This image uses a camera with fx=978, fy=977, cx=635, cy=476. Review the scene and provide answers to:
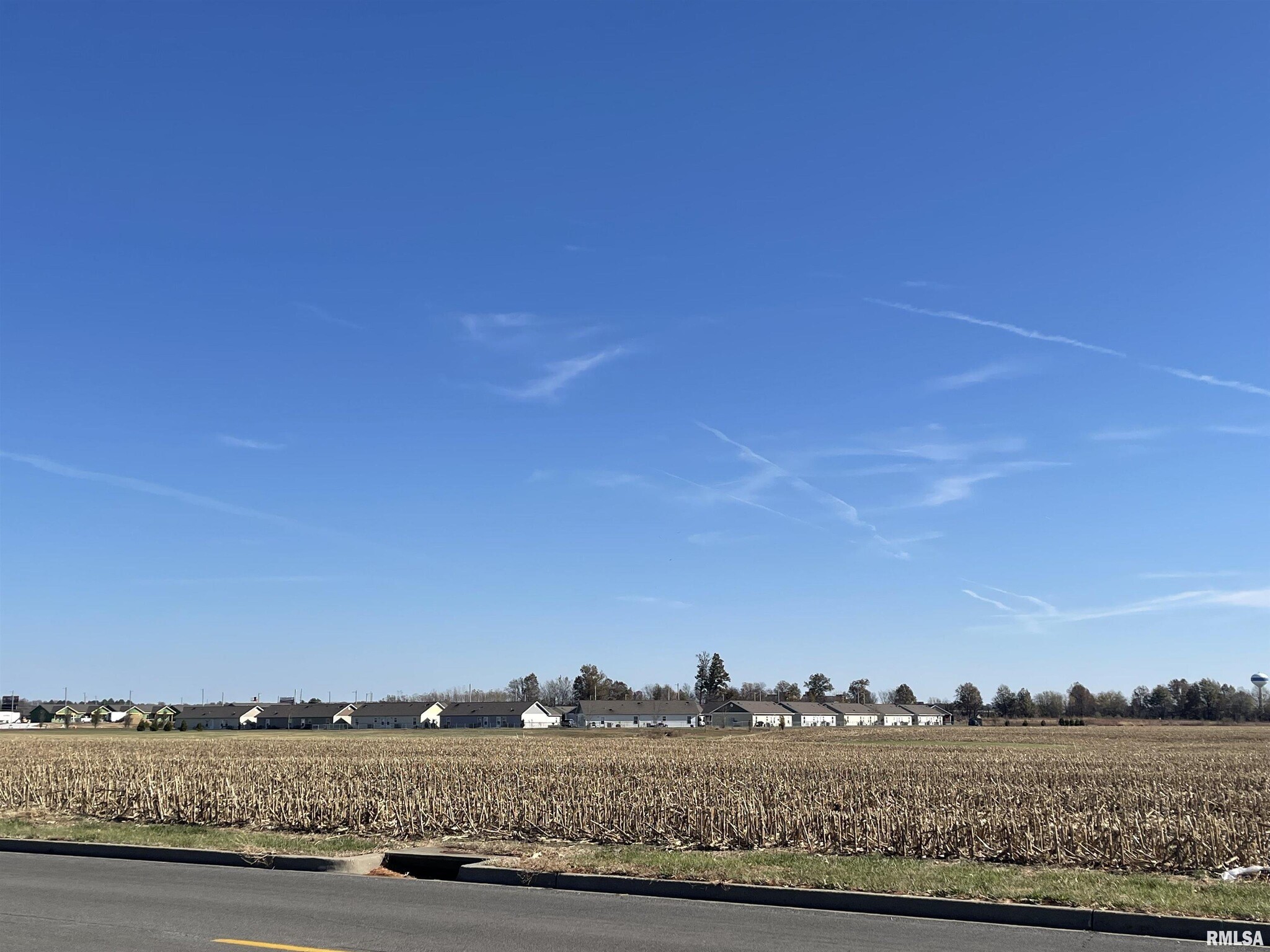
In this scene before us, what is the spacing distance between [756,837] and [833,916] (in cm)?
559

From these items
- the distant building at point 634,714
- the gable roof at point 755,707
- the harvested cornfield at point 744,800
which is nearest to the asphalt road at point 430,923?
the harvested cornfield at point 744,800

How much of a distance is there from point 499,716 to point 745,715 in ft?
131

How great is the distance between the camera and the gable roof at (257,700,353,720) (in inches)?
6550

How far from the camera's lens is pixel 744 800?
2033cm

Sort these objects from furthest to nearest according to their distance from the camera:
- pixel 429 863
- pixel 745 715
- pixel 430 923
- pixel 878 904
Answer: pixel 745 715 → pixel 429 863 → pixel 878 904 → pixel 430 923

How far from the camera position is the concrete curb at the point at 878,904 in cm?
1145

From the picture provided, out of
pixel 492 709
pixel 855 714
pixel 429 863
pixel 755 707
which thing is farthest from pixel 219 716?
pixel 429 863

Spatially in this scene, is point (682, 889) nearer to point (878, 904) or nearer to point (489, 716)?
point (878, 904)

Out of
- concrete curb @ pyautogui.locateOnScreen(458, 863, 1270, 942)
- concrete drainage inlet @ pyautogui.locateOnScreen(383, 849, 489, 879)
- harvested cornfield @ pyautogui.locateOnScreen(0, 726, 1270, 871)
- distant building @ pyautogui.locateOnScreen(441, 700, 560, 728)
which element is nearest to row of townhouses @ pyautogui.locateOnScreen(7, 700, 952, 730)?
distant building @ pyautogui.locateOnScreen(441, 700, 560, 728)

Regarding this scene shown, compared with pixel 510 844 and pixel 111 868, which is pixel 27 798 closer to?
pixel 111 868

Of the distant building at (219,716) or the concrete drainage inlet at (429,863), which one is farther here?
the distant building at (219,716)

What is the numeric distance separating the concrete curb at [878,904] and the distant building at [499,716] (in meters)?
140

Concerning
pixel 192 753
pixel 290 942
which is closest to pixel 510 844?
pixel 290 942

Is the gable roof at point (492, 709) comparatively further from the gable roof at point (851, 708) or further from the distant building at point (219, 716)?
the gable roof at point (851, 708)
